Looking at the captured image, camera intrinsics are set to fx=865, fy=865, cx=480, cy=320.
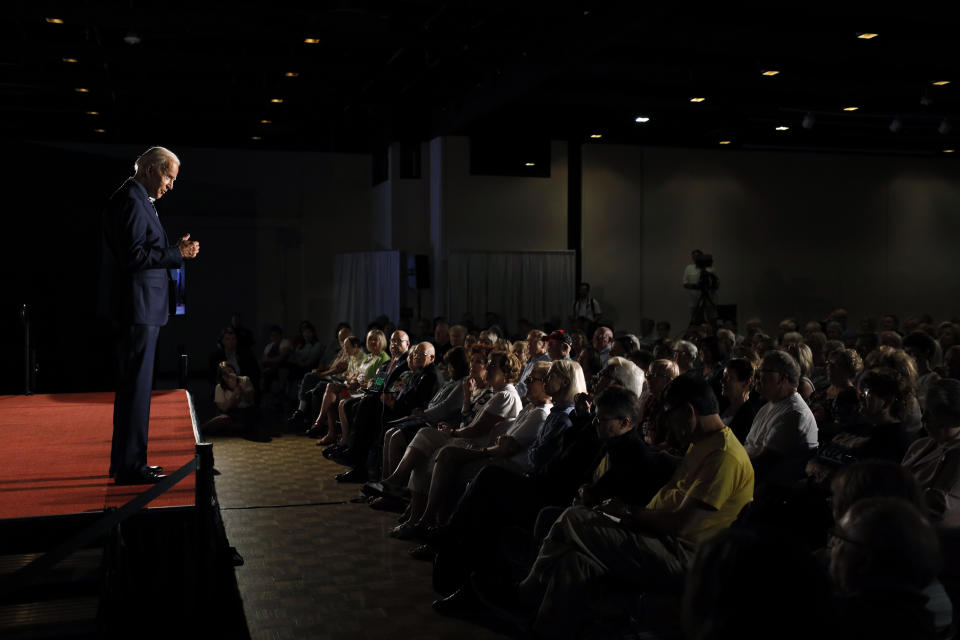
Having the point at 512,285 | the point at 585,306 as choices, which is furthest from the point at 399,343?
the point at 585,306

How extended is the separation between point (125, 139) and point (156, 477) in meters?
11.5

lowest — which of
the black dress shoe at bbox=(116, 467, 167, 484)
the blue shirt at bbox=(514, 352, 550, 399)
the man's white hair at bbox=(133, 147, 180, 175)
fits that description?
the black dress shoe at bbox=(116, 467, 167, 484)

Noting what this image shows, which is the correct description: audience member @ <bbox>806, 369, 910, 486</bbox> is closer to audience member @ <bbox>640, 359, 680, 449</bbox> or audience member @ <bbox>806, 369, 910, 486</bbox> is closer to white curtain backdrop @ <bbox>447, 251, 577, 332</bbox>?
audience member @ <bbox>640, 359, 680, 449</bbox>

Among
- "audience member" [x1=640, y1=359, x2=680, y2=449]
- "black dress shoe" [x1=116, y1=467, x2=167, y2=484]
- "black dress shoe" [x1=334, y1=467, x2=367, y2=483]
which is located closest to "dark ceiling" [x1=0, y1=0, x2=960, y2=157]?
"audience member" [x1=640, y1=359, x2=680, y2=449]

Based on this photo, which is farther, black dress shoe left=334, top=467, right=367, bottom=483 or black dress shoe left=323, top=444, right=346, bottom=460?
black dress shoe left=323, top=444, right=346, bottom=460

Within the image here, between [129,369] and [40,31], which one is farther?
[40,31]

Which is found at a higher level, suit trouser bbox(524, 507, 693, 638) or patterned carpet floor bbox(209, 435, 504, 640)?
suit trouser bbox(524, 507, 693, 638)

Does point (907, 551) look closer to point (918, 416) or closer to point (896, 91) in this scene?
point (918, 416)

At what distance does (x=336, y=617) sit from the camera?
143 inches

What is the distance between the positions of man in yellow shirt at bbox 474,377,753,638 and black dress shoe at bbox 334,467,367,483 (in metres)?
3.64

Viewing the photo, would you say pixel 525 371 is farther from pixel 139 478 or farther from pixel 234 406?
pixel 139 478

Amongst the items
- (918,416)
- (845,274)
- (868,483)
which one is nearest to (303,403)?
(918,416)

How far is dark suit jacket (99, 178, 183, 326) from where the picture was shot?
3262 millimetres

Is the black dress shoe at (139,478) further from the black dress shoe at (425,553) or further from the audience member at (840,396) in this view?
the audience member at (840,396)
